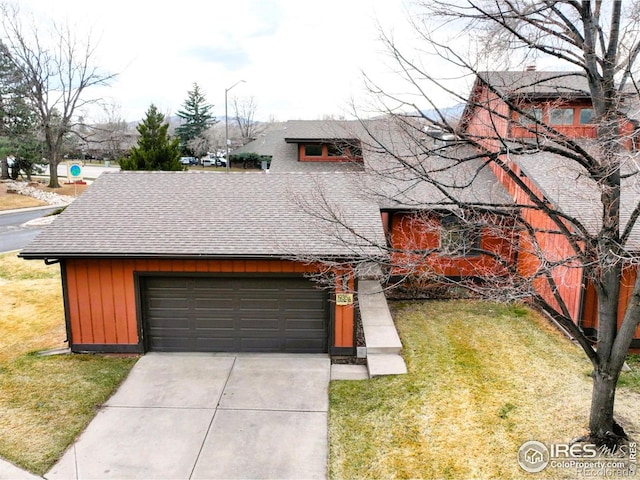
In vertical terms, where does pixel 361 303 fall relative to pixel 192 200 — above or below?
below

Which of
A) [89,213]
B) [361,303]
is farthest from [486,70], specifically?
[89,213]

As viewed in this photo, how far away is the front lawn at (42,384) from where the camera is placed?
742 cm

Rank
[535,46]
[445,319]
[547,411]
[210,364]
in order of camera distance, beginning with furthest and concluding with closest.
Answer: [445,319] < [210,364] < [547,411] < [535,46]

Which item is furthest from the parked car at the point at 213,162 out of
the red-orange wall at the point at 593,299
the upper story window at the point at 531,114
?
the upper story window at the point at 531,114

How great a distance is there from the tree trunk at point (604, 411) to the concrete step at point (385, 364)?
3.40 metres

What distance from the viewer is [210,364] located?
10.2m

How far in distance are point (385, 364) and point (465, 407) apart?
204 centimetres

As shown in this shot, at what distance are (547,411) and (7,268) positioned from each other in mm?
17509

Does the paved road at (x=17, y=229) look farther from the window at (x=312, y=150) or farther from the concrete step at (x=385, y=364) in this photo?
the concrete step at (x=385, y=364)

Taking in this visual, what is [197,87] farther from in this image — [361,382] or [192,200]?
[361,382]

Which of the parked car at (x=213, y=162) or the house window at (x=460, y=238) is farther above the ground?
the parked car at (x=213, y=162)

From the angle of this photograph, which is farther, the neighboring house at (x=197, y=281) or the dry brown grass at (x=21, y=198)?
the dry brown grass at (x=21, y=198)

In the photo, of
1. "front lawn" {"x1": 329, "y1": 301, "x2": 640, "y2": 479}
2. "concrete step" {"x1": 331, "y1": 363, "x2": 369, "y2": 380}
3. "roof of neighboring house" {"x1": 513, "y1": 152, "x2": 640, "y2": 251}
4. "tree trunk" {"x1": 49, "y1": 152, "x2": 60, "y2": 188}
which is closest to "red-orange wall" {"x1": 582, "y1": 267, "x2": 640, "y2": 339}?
"front lawn" {"x1": 329, "y1": 301, "x2": 640, "y2": 479}

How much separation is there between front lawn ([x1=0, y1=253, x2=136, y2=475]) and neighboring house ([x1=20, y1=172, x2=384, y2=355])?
2.67 ft
